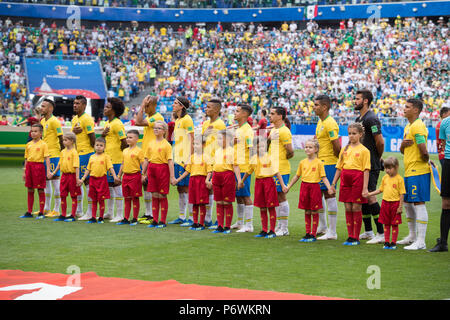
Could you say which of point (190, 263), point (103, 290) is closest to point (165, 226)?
point (190, 263)

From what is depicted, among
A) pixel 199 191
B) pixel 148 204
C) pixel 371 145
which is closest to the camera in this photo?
pixel 371 145

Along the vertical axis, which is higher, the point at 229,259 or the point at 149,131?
the point at 149,131

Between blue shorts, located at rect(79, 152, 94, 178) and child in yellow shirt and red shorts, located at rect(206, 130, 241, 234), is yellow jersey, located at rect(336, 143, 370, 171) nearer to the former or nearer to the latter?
child in yellow shirt and red shorts, located at rect(206, 130, 241, 234)

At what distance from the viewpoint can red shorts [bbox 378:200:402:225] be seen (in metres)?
7.52

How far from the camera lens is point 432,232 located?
8.88 meters

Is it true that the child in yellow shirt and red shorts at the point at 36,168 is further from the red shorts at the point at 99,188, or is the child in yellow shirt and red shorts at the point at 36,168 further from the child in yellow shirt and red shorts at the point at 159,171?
the child in yellow shirt and red shorts at the point at 159,171

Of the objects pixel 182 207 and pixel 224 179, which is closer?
pixel 224 179

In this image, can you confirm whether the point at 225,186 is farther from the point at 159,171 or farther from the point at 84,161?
the point at 84,161

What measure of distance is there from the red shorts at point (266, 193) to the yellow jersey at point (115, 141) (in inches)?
117

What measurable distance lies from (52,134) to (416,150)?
637cm

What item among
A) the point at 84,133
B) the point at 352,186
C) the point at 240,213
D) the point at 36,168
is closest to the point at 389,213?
the point at 352,186

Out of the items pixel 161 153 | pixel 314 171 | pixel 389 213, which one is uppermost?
pixel 161 153

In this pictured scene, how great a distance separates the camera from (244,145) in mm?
8977
